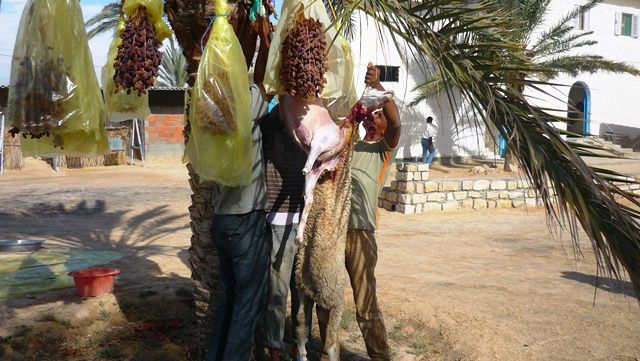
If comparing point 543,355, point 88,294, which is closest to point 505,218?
point 543,355

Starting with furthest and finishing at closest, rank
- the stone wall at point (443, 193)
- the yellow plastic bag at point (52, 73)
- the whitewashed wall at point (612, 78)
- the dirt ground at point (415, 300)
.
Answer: the whitewashed wall at point (612, 78) < the stone wall at point (443, 193) < the dirt ground at point (415, 300) < the yellow plastic bag at point (52, 73)

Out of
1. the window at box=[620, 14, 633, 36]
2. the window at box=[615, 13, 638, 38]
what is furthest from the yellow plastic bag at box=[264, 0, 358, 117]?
the window at box=[620, 14, 633, 36]

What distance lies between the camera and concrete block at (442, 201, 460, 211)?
12414 millimetres

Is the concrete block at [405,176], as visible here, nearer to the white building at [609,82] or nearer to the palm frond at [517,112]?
the palm frond at [517,112]

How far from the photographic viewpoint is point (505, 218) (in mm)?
11922

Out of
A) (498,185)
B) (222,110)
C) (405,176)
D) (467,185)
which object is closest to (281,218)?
(222,110)

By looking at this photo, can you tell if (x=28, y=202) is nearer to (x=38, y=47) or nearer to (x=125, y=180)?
(x=125, y=180)

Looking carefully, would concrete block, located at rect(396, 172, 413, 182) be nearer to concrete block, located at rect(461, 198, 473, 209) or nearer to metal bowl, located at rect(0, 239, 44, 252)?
concrete block, located at rect(461, 198, 473, 209)

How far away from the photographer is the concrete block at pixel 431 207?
12180 mm

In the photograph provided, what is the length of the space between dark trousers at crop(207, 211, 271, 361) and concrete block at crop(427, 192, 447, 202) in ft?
28.9

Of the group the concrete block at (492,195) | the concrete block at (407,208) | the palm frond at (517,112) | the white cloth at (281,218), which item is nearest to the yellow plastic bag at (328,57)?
the palm frond at (517,112)

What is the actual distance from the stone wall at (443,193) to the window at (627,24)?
57.3 feet

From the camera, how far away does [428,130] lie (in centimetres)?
2311

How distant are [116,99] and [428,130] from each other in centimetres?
1998
